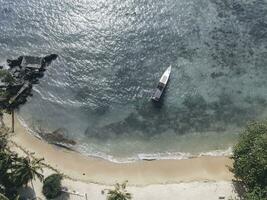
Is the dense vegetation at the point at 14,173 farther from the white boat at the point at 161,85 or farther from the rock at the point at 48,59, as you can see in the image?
the rock at the point at 48,59

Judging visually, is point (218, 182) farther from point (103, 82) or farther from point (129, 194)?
point (103, 82)

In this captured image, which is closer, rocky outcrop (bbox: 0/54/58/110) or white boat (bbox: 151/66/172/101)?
white boat (bbox: 151/66/172/101)

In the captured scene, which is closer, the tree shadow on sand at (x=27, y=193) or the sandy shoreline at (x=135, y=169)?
the tree shadow on sand at (x=27, y=193)

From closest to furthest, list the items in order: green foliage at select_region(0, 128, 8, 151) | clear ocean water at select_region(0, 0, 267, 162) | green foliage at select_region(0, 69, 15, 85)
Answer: green foliage at select_region(0, 128, 8, 151)
clear ocean water at select_region(0, 0, 267, 162)
green foliage at select_region(0, 69, 15, 85)

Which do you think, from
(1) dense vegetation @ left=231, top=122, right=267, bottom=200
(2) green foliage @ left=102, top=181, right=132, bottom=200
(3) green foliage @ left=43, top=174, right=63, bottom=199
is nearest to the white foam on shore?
(1) dense vegetation @ left=231, top=122, right=267, bottom=200

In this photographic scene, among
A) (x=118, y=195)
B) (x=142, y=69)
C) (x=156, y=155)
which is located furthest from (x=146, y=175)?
(x=142, y=69)

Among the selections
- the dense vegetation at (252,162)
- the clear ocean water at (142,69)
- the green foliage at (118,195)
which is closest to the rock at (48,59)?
the clear ocean water at (142,69)

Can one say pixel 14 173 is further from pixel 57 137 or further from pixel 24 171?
pixel 57 137

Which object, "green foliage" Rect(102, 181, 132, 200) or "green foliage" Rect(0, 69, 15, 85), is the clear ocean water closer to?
"green foliage" Rect(0, 69, 15, 85)
